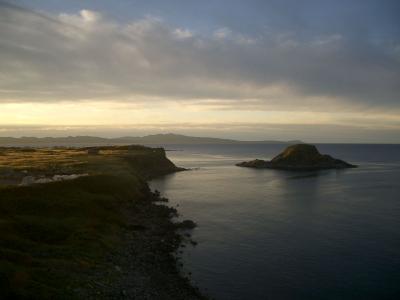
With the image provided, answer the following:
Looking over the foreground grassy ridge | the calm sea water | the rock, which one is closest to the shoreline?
the foreground grassy ridge

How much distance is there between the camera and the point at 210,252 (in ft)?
146

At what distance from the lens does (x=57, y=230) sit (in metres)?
38.9

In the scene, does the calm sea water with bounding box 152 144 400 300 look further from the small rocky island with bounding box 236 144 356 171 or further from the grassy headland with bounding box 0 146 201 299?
the small rocky island with bounding box 236 144 356 171

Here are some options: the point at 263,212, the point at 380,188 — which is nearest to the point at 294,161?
the point at 380,188

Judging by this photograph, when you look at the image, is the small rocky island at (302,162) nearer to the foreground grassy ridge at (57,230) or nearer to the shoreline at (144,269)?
the foreground grassy ridge at (57,230)

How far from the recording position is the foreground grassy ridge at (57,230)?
2525 cm

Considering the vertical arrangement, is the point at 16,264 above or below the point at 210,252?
above

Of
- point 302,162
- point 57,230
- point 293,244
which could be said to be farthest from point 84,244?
point 302,162

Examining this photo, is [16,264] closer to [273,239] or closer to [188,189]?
[273,239]

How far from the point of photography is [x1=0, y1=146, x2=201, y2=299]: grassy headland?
2628 cm

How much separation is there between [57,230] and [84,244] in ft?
14.1

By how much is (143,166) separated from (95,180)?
7089 cm

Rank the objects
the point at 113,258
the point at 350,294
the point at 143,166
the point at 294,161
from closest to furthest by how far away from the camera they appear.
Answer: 1. the point at 350,294
2. the point at 113,258
3. the point at 143,166
4. the point at 294,161

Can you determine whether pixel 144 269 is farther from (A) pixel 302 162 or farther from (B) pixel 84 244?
(A) pixel 302 162
